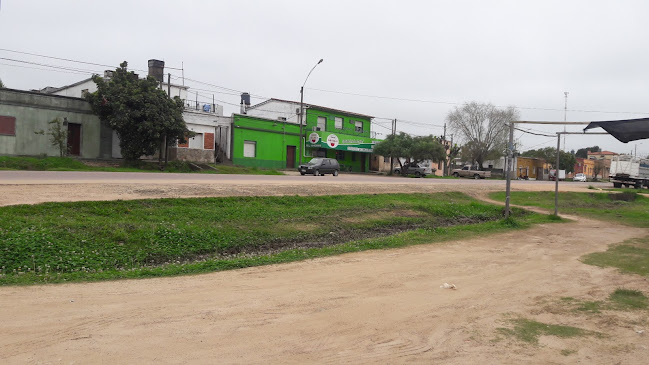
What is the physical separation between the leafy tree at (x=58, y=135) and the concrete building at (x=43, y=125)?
0.90 ft

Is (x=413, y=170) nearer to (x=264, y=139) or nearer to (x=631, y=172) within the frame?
(x=264, y=139)

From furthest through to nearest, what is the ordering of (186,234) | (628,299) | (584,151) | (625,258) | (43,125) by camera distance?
(584,151), (43,125), (186,234), (625,258), (628,299)

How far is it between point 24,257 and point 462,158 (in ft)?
209

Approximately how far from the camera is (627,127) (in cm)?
1272

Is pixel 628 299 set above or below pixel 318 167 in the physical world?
below

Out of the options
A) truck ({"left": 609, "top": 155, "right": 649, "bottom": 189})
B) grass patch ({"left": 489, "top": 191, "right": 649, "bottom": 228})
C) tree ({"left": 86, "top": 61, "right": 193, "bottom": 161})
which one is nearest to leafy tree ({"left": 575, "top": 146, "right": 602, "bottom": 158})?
truck ({"left": 609, "top": 155, "right": 649, "bottom": 189})

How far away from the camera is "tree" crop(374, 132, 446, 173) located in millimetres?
47672

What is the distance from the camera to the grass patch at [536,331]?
4922 mm

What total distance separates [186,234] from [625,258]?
30.8ft

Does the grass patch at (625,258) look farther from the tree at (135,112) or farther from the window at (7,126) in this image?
the window at (7,126)

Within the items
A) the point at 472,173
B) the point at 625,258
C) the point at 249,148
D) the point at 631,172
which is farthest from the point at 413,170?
the point at 625,258

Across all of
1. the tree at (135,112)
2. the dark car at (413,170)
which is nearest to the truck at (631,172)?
the dark car at (413,170)

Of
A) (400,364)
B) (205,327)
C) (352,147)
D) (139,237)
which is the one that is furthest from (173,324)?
(352,147)

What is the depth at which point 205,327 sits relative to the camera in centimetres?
491
